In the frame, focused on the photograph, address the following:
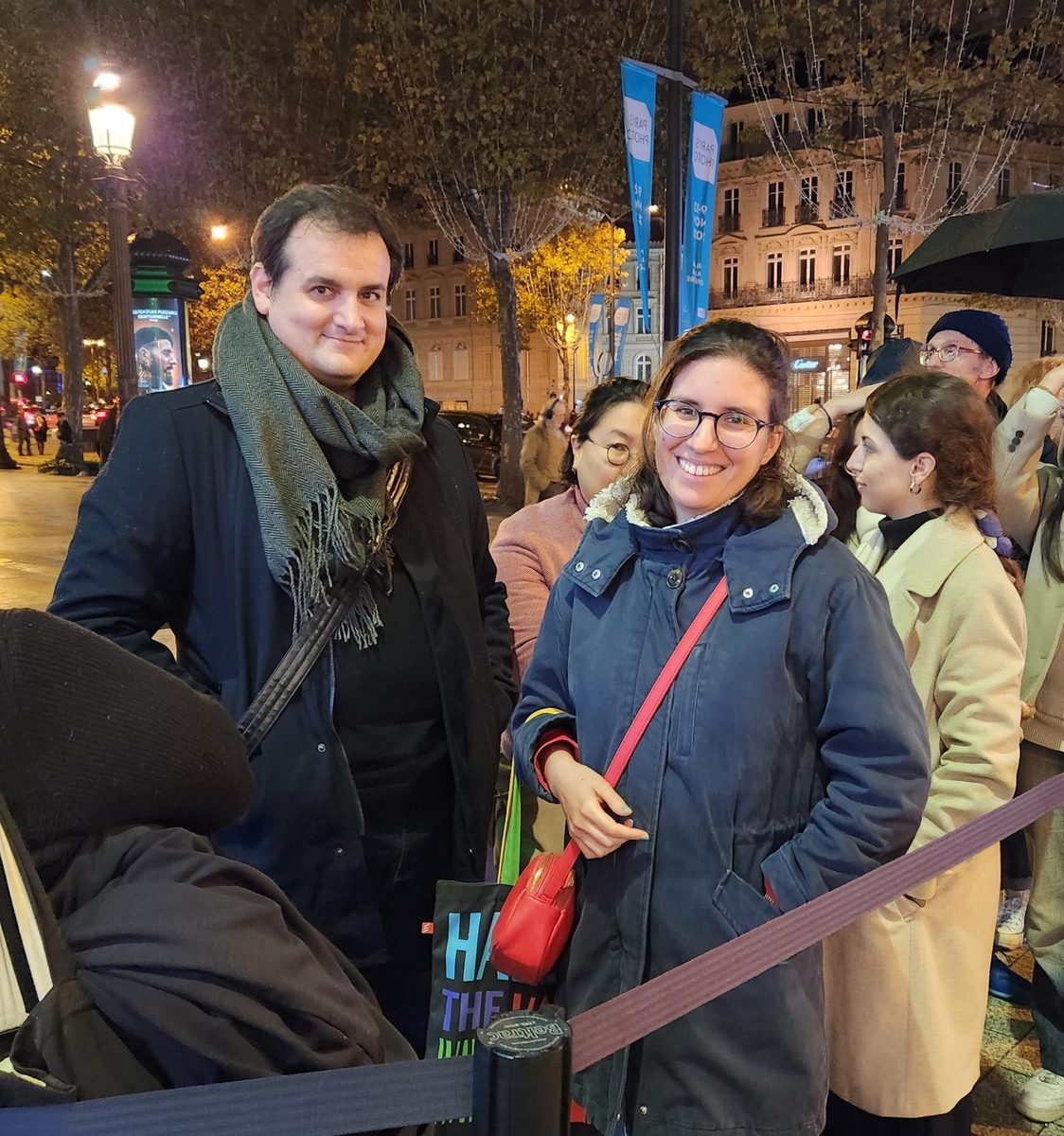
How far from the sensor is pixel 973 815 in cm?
227

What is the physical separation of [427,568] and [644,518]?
50 centimetres

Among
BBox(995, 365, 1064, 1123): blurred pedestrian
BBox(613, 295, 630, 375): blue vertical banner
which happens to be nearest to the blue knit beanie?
BBox(995, 365, 1064, 1123): blurred pedestrian

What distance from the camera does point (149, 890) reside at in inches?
36.7

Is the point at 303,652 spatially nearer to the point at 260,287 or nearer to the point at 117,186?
the point at 260,287

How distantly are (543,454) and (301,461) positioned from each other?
618cm

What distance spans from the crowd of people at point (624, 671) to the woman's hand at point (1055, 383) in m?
0.95

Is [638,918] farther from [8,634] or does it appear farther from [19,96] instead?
[19,96]

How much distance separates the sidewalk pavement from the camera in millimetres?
2836

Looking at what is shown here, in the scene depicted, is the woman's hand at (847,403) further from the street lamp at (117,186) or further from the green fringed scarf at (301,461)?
the street lamp at (117,186)

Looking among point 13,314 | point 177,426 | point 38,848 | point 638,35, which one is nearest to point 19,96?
point 638,35

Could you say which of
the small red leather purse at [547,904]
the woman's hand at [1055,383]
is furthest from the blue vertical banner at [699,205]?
the small red leather purse at [547,904]

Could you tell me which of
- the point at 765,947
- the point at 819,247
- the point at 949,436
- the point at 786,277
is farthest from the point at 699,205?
the point at 786,277

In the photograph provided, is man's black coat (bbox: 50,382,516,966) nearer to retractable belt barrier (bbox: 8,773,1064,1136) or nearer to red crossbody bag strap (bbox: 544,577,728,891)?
red crossbody bag strap (bbox: 544,577,728,891)

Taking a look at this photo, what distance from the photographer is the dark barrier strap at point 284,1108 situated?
87cm
